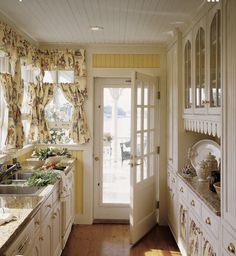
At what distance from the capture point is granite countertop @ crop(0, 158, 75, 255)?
5.70 feet

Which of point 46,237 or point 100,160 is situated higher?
point 100,160

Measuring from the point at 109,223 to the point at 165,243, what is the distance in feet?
3.15

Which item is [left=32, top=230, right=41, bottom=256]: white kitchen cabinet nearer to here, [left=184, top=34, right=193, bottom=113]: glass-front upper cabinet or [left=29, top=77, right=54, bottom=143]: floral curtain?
[left=184, top=34, right=193, bottom=113]: glass-front upper cabinet

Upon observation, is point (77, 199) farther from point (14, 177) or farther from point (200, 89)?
point (200, 89)

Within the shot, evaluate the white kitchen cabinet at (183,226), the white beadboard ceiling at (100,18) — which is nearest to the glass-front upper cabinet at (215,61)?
the white beadboard ceiling at (100,18)

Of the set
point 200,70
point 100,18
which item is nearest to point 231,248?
point 200,70

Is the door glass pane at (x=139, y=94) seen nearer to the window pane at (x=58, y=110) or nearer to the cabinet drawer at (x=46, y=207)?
the window pane at (x=58, y=110)

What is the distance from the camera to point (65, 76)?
4652 millimetres

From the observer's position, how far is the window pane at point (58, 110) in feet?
15.5

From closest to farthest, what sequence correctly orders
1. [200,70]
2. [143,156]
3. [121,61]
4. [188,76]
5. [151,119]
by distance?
[200,70] → [188,76] → [143,156] → [151,119] → [121,61]

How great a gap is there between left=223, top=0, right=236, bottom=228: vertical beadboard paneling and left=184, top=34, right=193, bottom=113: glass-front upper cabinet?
1.38 metres

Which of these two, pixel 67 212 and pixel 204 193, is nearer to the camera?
pixel 204 193

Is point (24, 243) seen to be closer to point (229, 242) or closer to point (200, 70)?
point (229, 242)

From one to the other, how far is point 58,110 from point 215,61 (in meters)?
2.67
